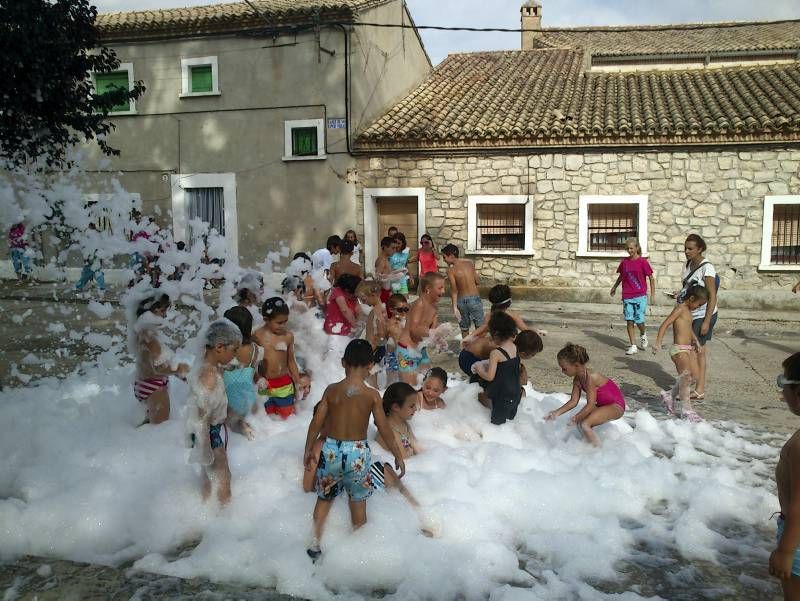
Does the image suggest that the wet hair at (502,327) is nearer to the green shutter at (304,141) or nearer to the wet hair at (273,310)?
the wet hair at (273,310)

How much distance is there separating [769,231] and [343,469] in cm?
1287

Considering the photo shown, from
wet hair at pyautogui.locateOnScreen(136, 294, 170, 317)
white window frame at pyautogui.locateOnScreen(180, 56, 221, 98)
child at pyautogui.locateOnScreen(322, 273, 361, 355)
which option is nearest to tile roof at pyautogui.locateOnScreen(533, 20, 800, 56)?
white window frame at pyautogui.locateOnScreen(180, 56, 221, 98)

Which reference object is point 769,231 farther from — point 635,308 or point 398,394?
point 398,394

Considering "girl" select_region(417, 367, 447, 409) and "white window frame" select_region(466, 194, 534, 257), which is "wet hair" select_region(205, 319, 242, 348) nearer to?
"girl" select_region(417, 367, 447, 409)

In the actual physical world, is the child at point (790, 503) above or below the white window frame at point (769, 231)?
below

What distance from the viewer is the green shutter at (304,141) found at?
15781 mm

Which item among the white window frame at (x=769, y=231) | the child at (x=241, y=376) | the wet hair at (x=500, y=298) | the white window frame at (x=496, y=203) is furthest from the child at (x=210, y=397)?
the white window frame at (x=769, y=231)

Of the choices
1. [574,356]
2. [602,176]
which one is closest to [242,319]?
[574,356]

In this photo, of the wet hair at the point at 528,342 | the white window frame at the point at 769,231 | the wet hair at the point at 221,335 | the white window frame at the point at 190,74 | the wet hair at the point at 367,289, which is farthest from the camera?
the white window frame at the point at 190,74

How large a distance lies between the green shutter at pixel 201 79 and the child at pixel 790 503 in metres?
15.9

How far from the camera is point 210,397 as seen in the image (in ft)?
13.1

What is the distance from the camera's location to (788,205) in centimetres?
1378

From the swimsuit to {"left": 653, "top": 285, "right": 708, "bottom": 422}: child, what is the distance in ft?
11.1

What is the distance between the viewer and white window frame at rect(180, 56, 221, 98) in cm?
1619
